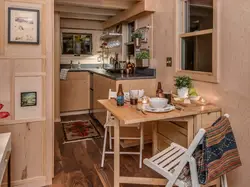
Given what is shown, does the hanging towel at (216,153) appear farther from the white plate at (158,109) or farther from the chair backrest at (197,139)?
the white plate at (158,109)

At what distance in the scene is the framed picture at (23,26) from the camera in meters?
1.89

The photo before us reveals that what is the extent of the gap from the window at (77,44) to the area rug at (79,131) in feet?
6.24

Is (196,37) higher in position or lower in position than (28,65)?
higher

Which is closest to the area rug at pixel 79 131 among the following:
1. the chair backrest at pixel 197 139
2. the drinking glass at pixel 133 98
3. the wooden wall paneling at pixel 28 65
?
the wooden wall paneling at pixel 28 65

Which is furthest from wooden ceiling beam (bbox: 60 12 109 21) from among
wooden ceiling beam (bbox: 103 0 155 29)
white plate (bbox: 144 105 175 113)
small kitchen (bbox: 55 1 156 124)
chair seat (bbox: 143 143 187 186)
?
chair seat (bbox: 143 143 187 186)

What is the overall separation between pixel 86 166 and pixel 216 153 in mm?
1688

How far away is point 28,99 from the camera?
6.63 ft

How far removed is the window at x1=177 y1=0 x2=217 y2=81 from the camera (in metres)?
2.13

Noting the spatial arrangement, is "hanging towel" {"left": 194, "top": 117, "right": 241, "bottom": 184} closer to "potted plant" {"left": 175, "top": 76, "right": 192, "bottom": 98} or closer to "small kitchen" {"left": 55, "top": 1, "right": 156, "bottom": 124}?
"potted plant" {"left": 175, "top": 76, "right": 192, "bottom": 98}

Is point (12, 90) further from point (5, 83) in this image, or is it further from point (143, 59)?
point (143, 59)

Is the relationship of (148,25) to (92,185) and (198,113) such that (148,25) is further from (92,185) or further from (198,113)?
(92,185)


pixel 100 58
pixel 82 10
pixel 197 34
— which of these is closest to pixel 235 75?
pixel 197 34

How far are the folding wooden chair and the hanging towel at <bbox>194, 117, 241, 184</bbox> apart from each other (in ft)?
0.12

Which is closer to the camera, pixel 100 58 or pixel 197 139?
pixel 197 139
